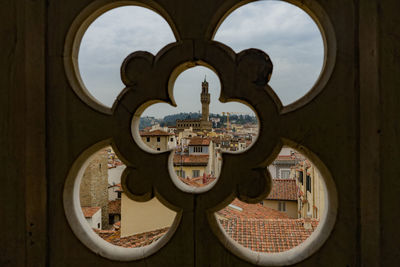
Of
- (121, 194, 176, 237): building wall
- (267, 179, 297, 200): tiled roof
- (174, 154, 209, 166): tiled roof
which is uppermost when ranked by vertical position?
(174, 154, 209, 166): tiled roof

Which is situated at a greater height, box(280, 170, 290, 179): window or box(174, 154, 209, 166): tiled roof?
box(174, 154, 209, 166): tiled roof

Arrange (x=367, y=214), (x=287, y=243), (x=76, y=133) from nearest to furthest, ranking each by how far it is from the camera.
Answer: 1. (x=367, y=214)
2. (x=76, y=133)
3. (x=287, y=243)

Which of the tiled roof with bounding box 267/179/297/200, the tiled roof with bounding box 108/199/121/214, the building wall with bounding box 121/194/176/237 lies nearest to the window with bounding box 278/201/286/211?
the tiled roof with bounding box 267/179/297/200

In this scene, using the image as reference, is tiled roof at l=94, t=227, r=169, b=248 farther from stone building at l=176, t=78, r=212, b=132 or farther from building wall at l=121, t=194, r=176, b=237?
stone building at l=176, t=78, r=212, b=132

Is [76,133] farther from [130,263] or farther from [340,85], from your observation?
[340,85]

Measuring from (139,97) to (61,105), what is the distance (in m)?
0.40

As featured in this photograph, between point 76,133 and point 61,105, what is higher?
point 61,105

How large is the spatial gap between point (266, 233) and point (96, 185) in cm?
1604

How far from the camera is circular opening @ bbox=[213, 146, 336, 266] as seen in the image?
1.12 meters

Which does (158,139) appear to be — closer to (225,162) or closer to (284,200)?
(284,200)

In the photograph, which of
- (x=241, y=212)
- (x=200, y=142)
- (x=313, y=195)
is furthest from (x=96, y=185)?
(x=313, y=195)

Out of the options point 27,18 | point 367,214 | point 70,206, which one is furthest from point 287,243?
point 27,18

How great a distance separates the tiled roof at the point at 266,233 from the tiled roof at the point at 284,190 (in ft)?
29.0

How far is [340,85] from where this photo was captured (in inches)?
43.2
